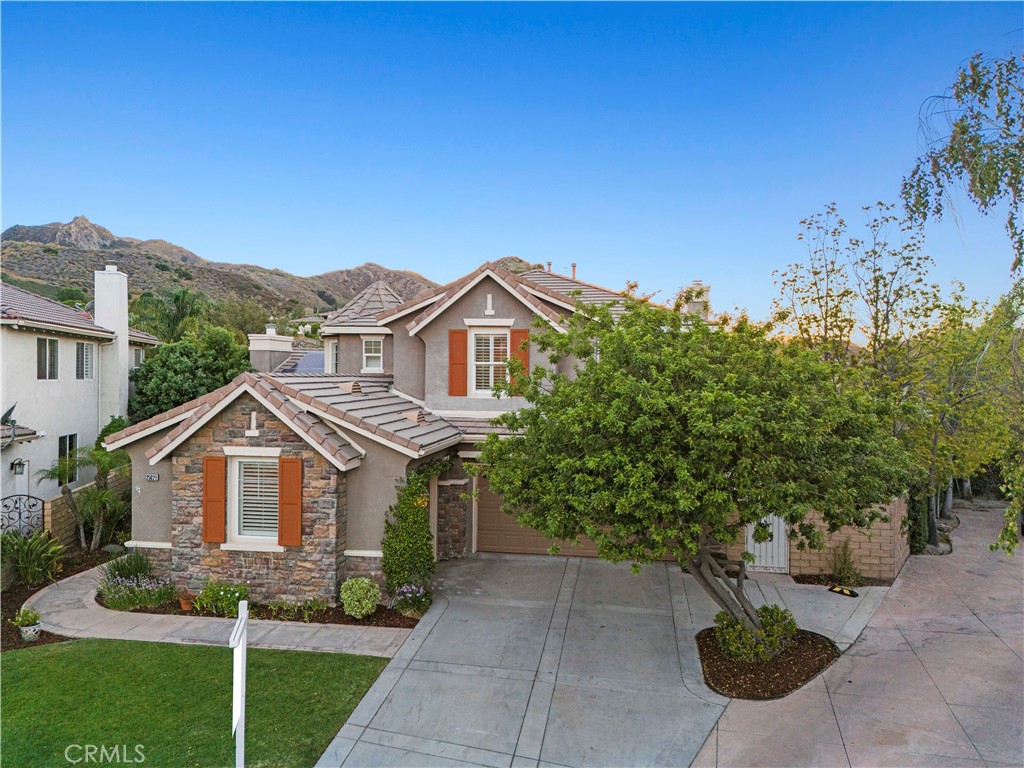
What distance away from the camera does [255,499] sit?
39.2ft

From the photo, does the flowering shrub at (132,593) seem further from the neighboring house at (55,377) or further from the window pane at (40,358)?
the window pane at (40,358)

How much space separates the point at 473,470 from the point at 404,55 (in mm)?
14857

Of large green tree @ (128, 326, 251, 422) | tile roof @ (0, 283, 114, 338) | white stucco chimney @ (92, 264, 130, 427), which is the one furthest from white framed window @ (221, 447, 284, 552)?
large green tree @ (128, 326, 251, 422)

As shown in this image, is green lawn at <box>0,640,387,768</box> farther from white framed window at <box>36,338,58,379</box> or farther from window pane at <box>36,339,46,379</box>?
white framed window at <box>36,338,58,379</box>

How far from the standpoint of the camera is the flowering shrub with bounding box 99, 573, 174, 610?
1168cm

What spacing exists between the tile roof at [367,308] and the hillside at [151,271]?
32.1 meters

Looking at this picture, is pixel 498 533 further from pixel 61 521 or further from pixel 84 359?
pixel 84 359

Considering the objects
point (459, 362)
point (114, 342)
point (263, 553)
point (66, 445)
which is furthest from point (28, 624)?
point (114, 342)

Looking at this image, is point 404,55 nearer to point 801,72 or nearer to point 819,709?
point 801,72

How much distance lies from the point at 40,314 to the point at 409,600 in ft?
55.0

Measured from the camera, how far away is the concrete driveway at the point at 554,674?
7328 millimetres

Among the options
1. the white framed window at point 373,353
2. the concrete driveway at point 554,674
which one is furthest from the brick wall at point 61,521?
the concrete driveway at point 554,674

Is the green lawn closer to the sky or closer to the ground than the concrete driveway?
closer to the sky

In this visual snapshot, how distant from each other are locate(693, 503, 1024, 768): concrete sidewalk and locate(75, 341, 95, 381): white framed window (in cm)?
2295
